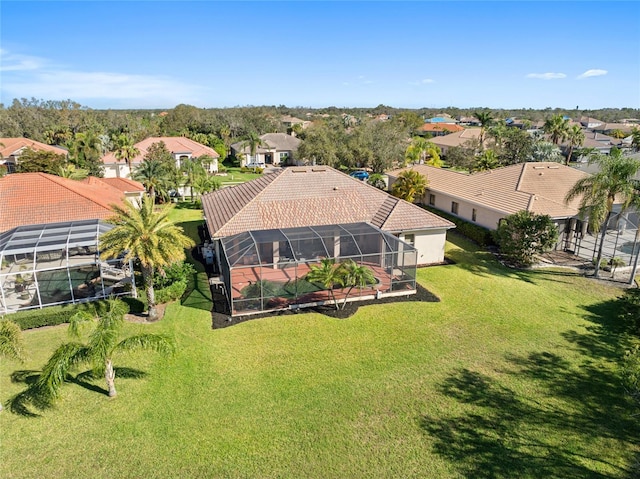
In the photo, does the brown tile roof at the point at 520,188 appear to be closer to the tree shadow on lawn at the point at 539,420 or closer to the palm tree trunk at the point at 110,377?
the tree shadow on lawn at the point at 539,420

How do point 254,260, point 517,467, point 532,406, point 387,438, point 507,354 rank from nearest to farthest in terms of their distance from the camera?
point 517,467
point 387,438
point 532,406
point 507,354
point 254,260

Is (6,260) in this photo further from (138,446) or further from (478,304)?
(478,304)

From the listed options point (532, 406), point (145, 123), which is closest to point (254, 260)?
point (532, 406)

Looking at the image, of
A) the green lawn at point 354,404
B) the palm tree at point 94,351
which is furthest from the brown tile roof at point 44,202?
the palm tree at point 94,351

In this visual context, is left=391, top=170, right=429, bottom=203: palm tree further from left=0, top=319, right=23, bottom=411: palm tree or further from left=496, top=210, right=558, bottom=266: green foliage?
left=0, top=319, right=23, bottom=411: palm tree

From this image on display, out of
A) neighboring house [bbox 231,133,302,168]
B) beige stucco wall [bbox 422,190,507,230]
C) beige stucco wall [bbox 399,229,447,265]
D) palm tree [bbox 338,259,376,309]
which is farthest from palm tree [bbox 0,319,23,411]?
neighboring house [bbox 231,133,302,168]

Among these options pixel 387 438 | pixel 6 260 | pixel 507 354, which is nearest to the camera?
pixel 387 438
